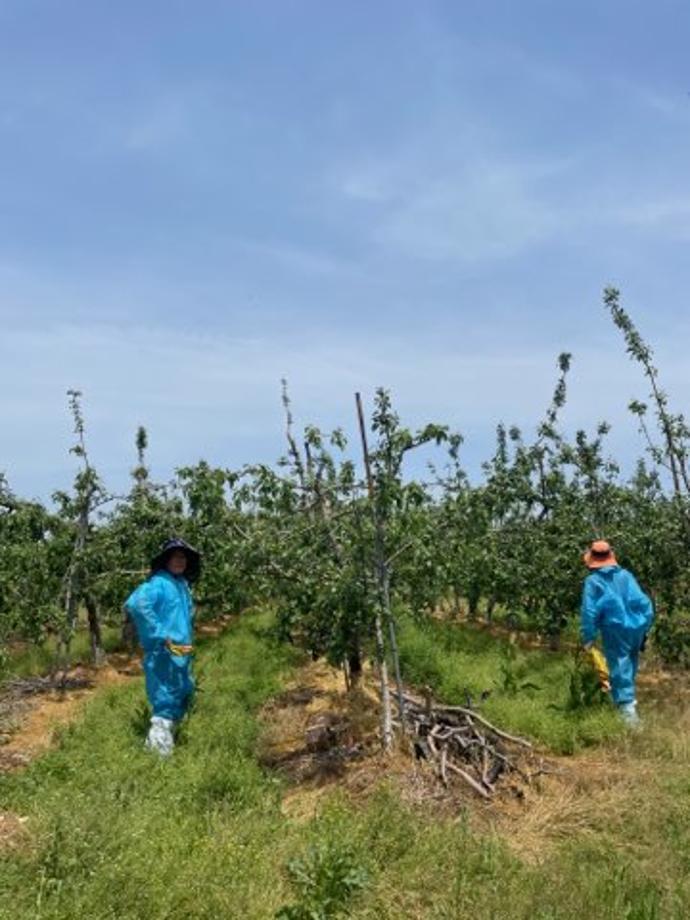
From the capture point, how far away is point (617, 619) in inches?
346

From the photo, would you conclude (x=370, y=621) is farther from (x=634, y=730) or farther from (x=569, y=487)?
(x=569, y=487)

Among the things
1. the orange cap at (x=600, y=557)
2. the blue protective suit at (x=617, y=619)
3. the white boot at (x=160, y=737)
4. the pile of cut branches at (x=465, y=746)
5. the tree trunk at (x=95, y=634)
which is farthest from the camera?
the tree trunk at (x=95, y=634)

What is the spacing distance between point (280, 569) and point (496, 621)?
8017 millimetres

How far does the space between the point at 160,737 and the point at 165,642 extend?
784 mm

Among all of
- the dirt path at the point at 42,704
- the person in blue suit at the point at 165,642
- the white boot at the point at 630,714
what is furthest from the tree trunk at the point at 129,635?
the white boot at the point at 630,714

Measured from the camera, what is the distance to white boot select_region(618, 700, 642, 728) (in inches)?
309

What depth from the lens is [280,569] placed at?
7754 millimetres

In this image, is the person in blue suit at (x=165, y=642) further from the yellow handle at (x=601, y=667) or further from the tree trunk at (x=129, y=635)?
the tree trunk at (x=129, y=635)

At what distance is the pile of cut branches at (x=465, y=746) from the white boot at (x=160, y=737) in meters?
1.87

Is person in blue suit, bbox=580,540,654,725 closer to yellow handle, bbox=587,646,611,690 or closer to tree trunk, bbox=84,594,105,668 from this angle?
yellow handle, bbox=587,646,611,690

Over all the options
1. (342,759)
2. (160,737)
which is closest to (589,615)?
(342,759)

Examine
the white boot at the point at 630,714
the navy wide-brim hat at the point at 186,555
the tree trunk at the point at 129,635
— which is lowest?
the white boot at the point at 630,714

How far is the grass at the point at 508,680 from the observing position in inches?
311

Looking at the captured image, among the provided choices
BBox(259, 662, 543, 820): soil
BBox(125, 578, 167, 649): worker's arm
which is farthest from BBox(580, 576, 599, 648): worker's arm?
BBox(125, 578, 167, 649): worker's arm
